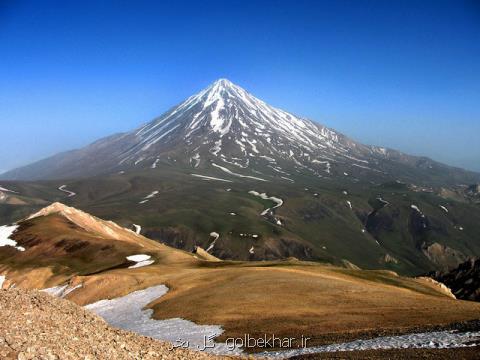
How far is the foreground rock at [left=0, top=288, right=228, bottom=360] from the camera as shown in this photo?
2053 centimetres

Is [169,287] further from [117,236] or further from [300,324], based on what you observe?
[117,236]

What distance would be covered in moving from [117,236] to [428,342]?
121 metres

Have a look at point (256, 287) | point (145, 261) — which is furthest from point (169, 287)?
point (145, 261)

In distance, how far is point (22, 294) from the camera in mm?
27453

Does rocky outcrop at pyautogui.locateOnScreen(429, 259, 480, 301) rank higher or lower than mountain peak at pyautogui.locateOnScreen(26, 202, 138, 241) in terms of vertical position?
lower

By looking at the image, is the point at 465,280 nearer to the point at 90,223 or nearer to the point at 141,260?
the point at 141,260

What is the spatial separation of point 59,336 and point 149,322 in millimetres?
27519

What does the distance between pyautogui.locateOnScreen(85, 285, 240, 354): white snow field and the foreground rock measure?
10412mm

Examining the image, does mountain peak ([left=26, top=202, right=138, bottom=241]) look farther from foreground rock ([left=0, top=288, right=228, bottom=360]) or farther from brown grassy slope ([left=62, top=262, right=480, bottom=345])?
foreground rock ([left=0, top=288, right=228, bottom=360])

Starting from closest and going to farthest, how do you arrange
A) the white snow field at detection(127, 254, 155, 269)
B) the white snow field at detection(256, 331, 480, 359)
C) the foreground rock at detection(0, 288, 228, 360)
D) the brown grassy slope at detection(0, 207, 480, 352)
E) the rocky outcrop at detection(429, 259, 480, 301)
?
the foreground rock at detection(0, 288, 228, 360)
the white snow field at detection(256, 331, 480, 359)
the brown grassy slope at detection(0, 207, 480, 352)
the white snow field at detection(127, 254, 155, 269)
the rocky outcrop at detection(429, 259, 480, 301)

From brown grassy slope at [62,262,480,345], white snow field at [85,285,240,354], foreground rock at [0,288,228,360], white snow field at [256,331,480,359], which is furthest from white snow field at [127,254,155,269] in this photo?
white snow field at [256,331,480,359]

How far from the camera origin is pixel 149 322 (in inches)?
1918

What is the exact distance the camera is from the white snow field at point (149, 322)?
127 ft

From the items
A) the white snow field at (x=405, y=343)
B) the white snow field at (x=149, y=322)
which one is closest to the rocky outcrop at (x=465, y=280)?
the white snow field at (x=149, y=322)
